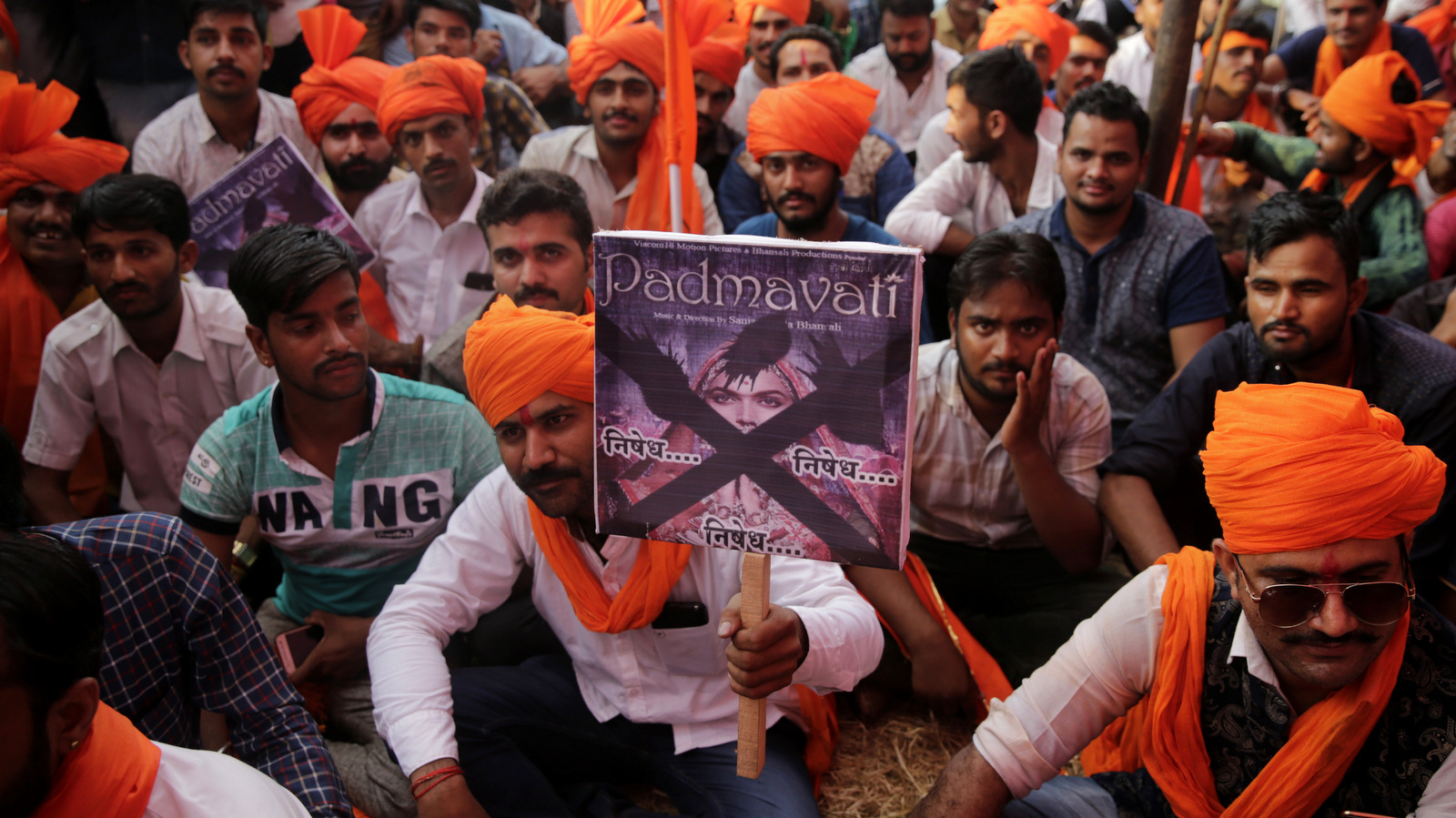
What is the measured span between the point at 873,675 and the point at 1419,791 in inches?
61.4

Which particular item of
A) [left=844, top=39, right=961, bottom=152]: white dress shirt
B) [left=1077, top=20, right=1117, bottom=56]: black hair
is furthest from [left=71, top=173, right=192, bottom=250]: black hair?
[left=1077, top=20, right=1117, bottom=56]: black hair

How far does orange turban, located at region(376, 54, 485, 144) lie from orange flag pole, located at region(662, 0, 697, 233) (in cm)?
244

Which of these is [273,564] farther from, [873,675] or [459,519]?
[873,675]

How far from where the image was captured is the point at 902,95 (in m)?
6.78

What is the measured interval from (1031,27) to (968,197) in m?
2.12

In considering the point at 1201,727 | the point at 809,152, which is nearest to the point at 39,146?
the point at 809,152

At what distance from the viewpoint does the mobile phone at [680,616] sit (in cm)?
257

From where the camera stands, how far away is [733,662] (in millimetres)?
2018

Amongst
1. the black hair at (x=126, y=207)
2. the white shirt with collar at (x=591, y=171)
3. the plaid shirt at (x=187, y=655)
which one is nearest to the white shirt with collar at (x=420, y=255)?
the white shirt with collar at (x=591, y=171)

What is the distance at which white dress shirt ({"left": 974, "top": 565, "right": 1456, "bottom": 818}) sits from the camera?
2.14m

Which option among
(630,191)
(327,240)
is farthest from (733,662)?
(630,191)

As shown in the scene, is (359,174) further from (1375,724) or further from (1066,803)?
(1375,724)

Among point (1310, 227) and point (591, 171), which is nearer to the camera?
point (1310, 227)

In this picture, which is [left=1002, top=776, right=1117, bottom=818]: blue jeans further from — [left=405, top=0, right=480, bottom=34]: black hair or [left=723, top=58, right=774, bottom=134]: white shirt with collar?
[left=405, top=0, right=480, bottom=34]: black hair
